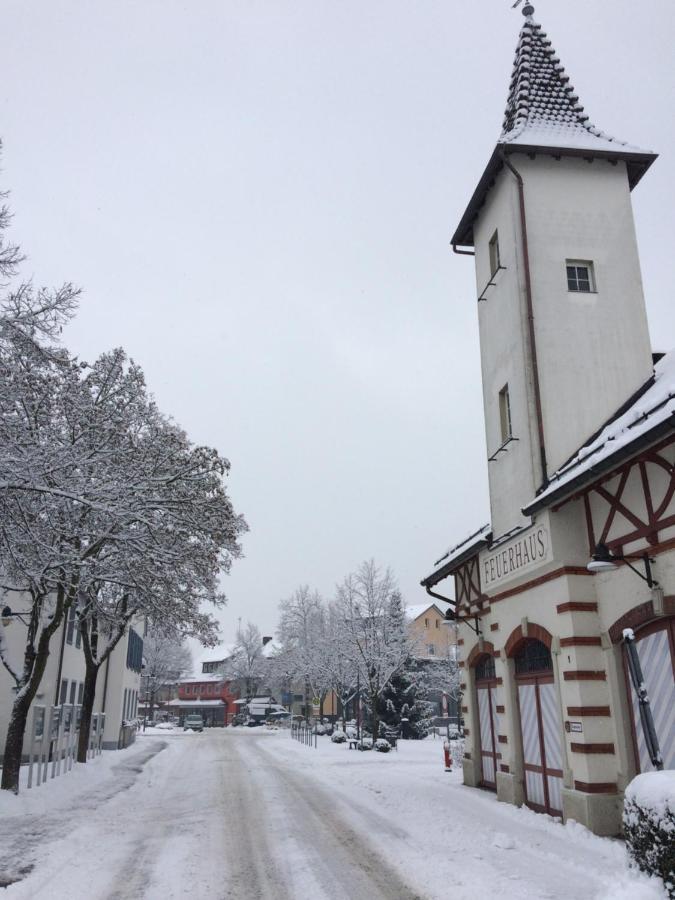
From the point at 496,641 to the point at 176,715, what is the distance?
282 ft

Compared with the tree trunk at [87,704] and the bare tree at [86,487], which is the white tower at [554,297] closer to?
the bare tree at [86,487]

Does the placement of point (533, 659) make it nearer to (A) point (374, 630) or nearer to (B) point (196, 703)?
(A) point (374, 630)

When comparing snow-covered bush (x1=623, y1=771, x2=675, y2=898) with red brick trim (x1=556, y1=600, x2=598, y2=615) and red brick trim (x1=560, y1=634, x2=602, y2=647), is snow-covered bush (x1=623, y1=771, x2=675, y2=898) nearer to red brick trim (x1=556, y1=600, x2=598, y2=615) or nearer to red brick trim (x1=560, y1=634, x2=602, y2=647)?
red brick trim (x1=560, y1=634, x2=602, y2=647)

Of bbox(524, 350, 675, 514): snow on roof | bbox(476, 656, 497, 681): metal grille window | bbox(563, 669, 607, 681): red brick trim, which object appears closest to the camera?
bbox(524, 350, 675, 514): snow on roof

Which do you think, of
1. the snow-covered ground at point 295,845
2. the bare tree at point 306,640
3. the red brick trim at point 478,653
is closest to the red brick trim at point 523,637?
the red brick trim at point 478,653

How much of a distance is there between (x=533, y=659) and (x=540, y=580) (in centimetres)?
189

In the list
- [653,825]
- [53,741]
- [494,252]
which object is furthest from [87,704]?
[653,825]

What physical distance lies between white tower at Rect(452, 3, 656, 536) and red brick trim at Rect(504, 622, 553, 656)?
6.83ft

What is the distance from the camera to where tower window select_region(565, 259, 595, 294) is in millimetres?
15070

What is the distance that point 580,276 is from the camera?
1523 cm

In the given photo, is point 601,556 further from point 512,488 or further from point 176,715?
point 176,715

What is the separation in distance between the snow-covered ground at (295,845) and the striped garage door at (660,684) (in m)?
1.47

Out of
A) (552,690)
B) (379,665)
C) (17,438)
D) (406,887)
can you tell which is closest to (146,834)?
(406,887)

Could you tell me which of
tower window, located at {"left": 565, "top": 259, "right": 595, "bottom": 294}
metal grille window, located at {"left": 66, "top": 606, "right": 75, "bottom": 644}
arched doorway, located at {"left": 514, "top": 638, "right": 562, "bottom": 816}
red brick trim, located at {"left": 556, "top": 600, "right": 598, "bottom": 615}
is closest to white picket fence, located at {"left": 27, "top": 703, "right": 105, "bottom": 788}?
metal grille window, located at {"left": 66, "top": 606, "right": 75, "bottom": 644}
